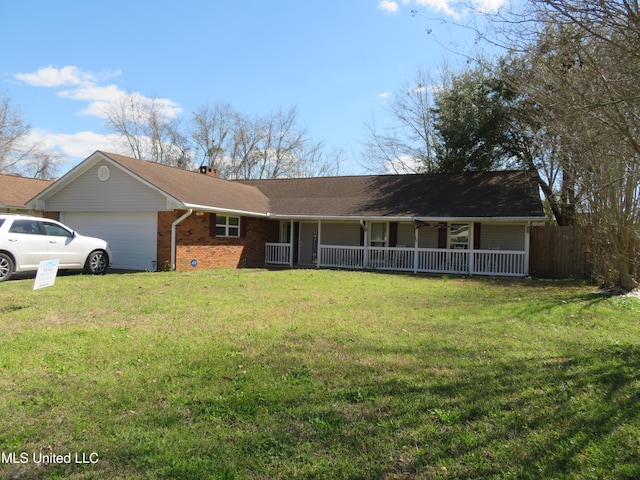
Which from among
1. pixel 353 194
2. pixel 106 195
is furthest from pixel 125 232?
pixel 353 194

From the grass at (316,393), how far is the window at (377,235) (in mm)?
11482

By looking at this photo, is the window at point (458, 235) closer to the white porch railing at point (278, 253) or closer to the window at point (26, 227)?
the white porch railing at point (278, 253)

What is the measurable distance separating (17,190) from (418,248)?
18.9m

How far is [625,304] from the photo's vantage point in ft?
31.6

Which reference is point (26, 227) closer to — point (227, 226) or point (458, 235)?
point (227, 226)

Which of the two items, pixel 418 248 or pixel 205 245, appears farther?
pixel 418 248

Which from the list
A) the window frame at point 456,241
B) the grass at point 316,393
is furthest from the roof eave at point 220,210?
the window frame at point 456,241

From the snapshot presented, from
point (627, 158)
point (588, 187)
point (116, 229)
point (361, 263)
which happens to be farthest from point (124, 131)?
point (627, 158)

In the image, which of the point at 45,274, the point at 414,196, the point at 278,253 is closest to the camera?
the point at 45,274

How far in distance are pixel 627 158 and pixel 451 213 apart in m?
10.5

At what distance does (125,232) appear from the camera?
650 inches

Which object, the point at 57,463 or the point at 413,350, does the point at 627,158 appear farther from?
the point at 57,463

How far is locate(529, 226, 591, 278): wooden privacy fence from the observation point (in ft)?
53.4

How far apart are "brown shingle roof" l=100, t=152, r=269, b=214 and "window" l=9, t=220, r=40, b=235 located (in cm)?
410
